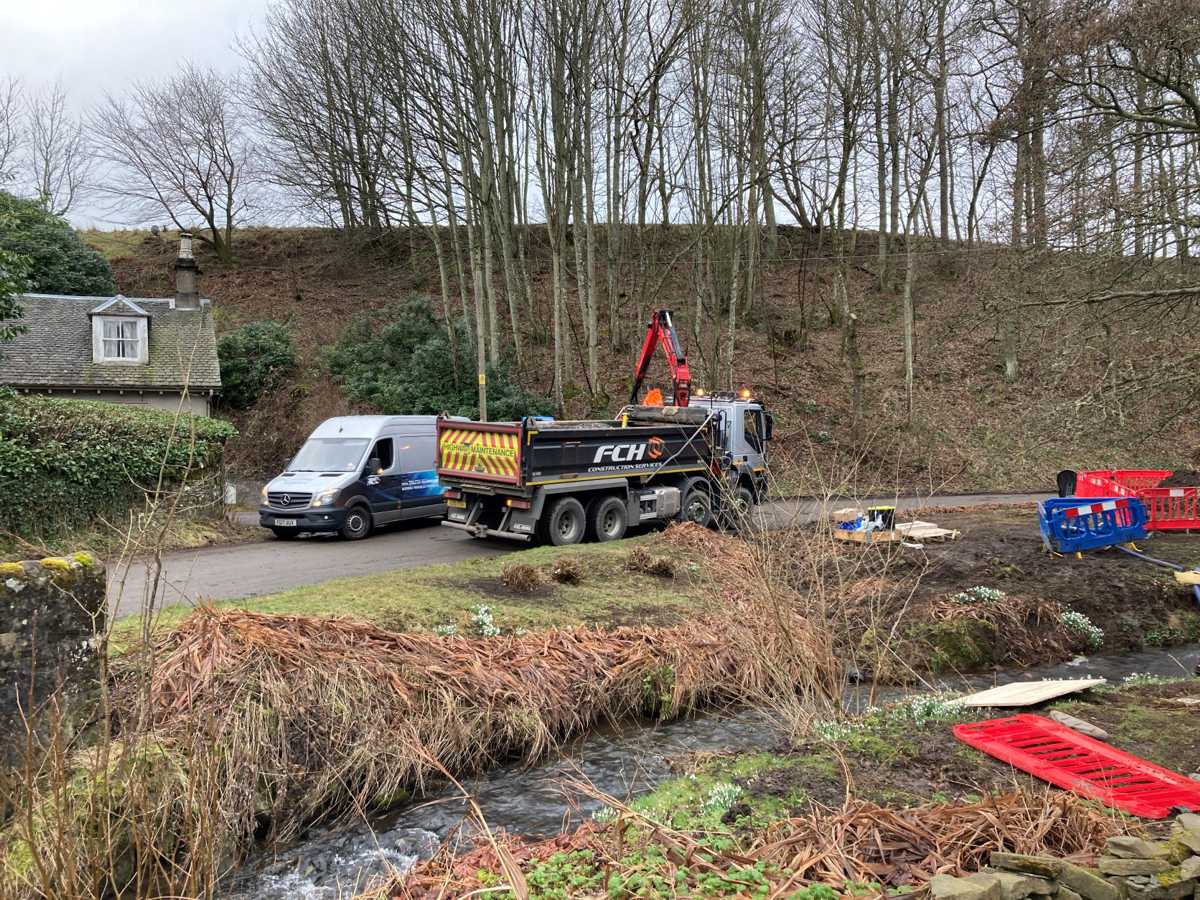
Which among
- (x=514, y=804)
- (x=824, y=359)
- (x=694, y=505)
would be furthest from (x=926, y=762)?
(x=824, y=359)

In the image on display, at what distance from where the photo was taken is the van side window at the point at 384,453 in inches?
585

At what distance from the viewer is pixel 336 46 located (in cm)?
2462

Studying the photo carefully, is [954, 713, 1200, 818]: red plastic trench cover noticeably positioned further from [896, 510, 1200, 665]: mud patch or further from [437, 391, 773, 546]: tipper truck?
[437, 391, 773, 546]: tipper truck

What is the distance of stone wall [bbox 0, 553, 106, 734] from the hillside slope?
36.2 ft

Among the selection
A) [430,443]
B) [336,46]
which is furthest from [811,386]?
[336,46]

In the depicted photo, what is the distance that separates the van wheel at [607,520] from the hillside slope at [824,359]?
4445 millimetres

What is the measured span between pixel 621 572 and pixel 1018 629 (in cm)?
470

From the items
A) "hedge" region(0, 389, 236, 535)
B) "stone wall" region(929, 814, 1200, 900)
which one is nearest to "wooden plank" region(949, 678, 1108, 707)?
"stone wall" region(929, 814, 1200, 900)

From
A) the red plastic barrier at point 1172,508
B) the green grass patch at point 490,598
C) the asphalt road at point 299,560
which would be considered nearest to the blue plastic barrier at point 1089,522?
the red plastic barrier at point 1172,508

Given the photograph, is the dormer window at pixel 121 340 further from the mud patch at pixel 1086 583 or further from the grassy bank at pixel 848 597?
the mud patch at pixel 1086 583

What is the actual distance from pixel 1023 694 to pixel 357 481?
37.1 feet

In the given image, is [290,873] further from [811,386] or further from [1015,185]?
[811,386]

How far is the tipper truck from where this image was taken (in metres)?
12.3

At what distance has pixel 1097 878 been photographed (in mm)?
3041
